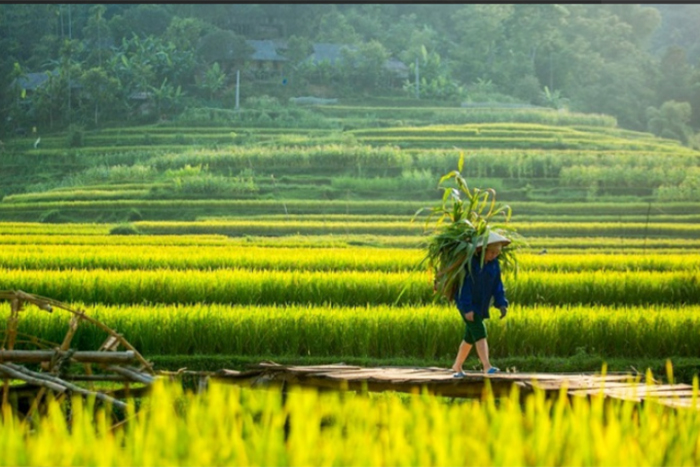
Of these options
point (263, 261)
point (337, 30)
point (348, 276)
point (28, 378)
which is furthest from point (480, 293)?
point (337, 30)

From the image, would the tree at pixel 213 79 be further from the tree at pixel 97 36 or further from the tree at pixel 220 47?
the tree at pixel 97 36

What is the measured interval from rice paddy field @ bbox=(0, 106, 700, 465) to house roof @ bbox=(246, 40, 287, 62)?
152cm

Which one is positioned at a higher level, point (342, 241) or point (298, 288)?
point (298, 288)

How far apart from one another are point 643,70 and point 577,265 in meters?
17.1

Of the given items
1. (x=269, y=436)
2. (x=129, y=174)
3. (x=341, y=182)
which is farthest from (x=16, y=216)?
(x=269, y=436)

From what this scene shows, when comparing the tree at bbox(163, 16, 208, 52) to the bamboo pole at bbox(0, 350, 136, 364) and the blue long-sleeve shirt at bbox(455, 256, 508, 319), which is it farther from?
the bamboo pole at bbox(0, 350, 136, 364)

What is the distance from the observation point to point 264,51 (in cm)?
2495

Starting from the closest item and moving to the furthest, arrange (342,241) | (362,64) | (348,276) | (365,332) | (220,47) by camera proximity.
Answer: (365,332) → (348,276) → (342,241) → (220,47) → (362,64)

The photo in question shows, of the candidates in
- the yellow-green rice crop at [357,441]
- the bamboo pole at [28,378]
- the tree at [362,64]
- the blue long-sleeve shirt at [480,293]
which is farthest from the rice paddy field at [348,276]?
the tree at [362,64]

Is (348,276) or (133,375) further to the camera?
(348,276)

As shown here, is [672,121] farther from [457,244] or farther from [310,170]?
[457,244]

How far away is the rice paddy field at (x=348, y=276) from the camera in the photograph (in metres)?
2.90

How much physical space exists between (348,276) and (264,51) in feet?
54.2

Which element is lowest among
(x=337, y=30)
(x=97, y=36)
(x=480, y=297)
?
(x=480, y=297)
